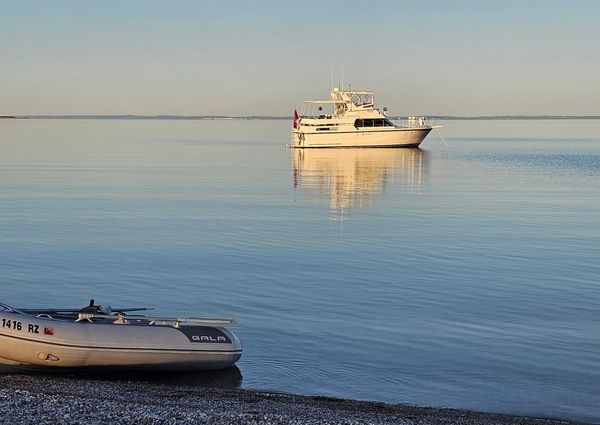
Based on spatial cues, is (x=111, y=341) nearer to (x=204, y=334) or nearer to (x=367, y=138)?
(x=204, y=334)

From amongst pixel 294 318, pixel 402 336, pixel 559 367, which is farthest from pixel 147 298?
pixel 559 367

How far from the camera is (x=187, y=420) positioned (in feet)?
33.4

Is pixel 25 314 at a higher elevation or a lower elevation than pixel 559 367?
higher

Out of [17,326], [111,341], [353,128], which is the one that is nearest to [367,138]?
[353,128]

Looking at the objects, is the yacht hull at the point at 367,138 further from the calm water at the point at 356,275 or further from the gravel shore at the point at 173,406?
the gravel shore at the point at 173,406

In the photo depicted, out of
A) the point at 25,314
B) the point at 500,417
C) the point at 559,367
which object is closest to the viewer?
the point at 500,417

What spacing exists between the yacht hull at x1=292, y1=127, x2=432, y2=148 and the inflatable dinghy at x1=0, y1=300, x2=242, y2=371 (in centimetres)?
7503

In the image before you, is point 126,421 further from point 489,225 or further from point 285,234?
point 489,225

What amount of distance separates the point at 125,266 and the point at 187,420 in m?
12.2

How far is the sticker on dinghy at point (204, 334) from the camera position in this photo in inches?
535

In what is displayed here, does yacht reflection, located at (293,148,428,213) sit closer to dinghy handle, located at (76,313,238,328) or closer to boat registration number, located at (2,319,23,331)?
dinghy handle, located at (76,313,238,328)

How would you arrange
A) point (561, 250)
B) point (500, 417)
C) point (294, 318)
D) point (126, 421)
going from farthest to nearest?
point (561, 250) → point (294, 318) → point (500, 417) → point (126, 421)

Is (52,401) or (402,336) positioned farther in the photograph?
(402,336)

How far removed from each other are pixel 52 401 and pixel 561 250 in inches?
673
